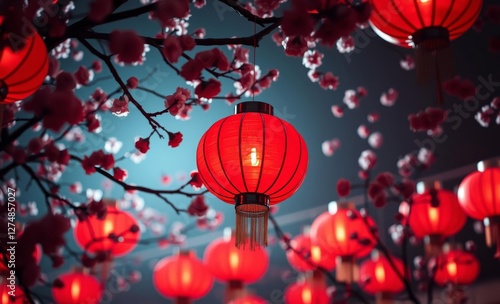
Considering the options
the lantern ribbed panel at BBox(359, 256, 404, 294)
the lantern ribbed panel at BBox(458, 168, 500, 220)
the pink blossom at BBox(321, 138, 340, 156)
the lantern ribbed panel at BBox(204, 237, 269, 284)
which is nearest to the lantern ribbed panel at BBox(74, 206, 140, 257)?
the lantern ribbed panel at BBox(204, 237, 269, 284)

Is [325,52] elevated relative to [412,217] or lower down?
elevated

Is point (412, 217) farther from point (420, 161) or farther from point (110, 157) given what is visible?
point (110, 157)

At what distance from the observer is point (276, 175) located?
2.67 m

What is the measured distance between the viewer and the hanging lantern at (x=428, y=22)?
2.83 m

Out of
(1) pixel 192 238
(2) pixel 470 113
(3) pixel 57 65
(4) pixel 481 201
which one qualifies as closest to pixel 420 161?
(2) pixel 470 113

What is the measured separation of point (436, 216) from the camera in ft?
15.3

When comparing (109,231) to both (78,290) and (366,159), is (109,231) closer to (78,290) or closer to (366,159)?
(78,290)

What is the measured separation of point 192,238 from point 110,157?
4442 millimetres

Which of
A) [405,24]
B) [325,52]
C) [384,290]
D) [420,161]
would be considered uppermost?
[325,52]

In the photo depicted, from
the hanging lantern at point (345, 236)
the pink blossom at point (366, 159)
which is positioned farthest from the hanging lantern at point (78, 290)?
the pink blossom at point (366, 159)

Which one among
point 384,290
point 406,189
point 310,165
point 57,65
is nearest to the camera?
point 57,65

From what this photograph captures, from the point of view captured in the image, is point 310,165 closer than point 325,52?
No

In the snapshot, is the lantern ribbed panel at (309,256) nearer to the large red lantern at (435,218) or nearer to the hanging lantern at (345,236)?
the hanging lantern at (345,236)

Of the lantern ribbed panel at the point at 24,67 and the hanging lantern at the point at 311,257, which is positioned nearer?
the lantern ribbed panel at the point at 24,67
